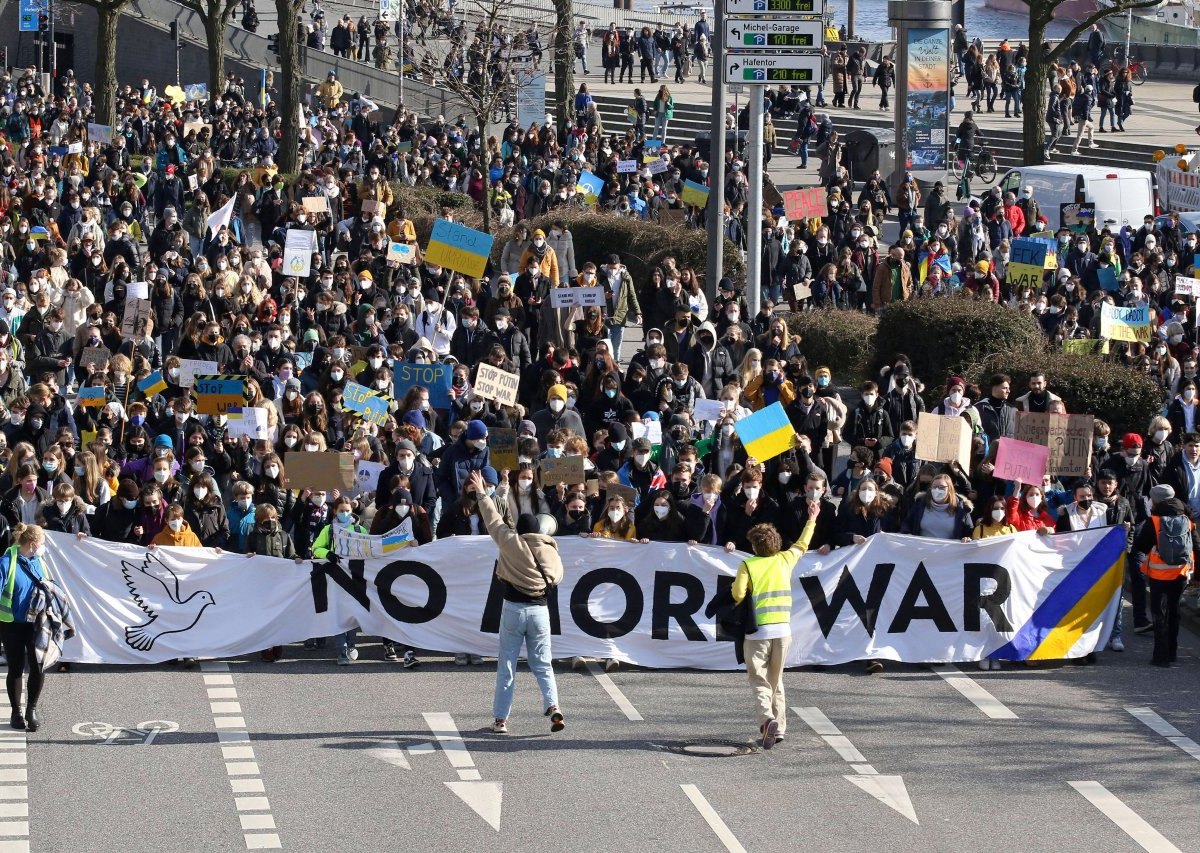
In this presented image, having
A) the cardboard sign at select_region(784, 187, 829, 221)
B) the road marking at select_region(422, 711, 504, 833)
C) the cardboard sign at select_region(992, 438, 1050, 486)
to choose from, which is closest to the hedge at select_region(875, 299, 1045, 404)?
the cardboard sign at select_region(784, 187, 829, 221)

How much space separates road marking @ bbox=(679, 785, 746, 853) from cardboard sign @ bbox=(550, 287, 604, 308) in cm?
1101

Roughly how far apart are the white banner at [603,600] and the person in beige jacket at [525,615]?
5.44ft

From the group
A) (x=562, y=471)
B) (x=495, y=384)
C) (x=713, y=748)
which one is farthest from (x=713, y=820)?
(x=495, y=384)

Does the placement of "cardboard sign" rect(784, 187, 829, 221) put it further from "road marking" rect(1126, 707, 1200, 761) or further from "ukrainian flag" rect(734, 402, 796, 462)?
"road marking" rect(1126, 707, 1200, 761)

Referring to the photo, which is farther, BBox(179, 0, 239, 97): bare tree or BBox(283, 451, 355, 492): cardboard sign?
BBox(179, 0, 239, 97): bare tree

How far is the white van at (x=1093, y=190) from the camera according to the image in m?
33.6

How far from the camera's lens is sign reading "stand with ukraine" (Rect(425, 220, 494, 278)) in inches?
938

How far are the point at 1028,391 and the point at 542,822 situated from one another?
9.59 metres

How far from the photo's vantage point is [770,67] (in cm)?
2352

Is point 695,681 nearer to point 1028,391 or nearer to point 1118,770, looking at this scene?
point 1118,770

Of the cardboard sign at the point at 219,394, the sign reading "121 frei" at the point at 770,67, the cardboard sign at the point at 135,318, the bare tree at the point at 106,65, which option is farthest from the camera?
the bare tree at the point at 106,65

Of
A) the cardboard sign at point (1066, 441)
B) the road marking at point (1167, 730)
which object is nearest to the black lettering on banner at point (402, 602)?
the road marking at point (1167, 730)

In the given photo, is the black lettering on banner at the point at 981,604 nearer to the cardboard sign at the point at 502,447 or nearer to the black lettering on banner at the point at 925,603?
the black lettering on banner at the point at 925,603

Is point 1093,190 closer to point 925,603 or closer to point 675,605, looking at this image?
point 925,603
